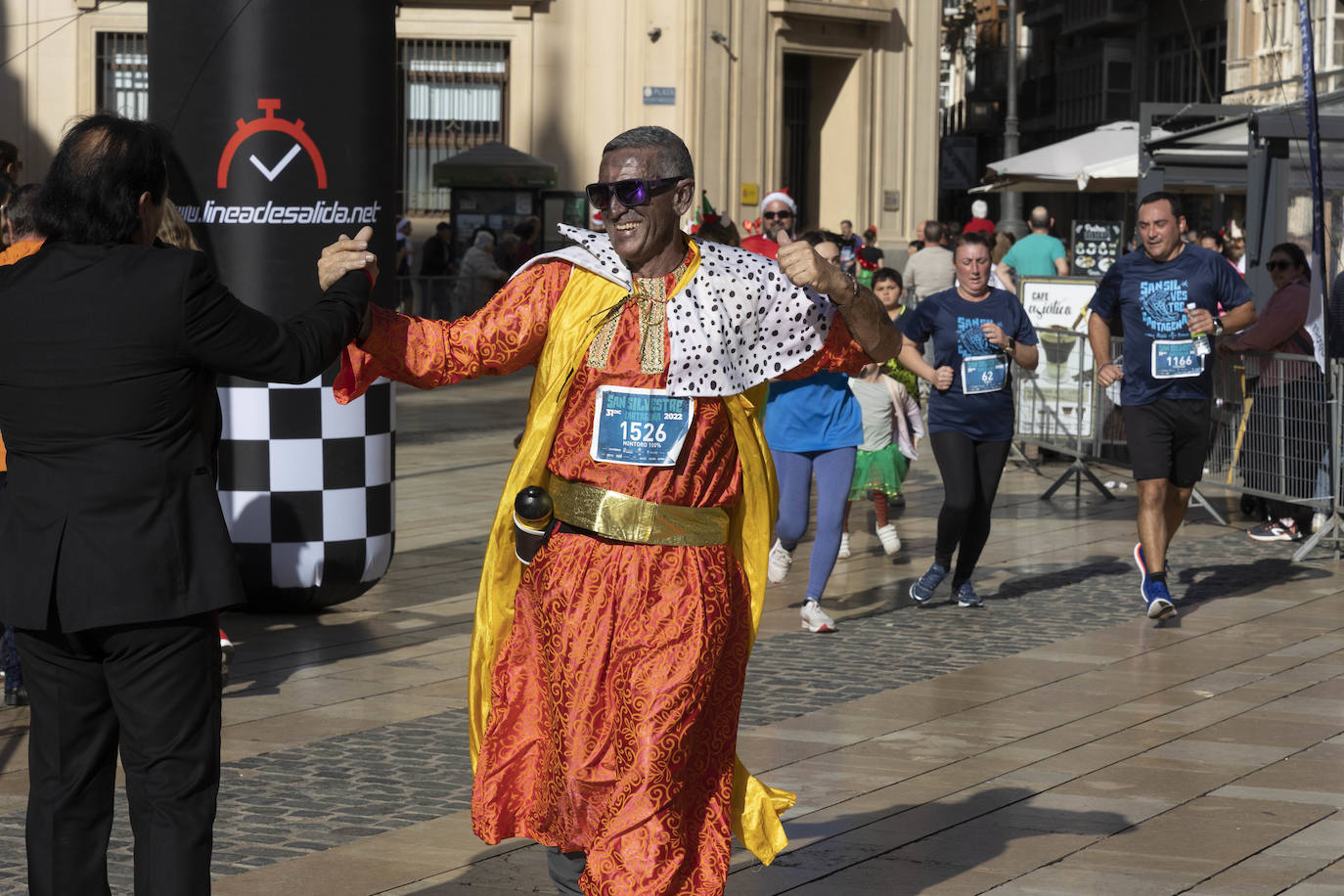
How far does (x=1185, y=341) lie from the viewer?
8.97 meters

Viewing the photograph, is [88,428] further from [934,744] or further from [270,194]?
[270,194]

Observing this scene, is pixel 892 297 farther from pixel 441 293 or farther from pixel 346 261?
pixel 441 293

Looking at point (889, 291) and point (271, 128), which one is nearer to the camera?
point (271, 128)

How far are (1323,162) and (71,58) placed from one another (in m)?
23.1

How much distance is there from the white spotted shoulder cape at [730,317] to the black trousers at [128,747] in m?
1.16

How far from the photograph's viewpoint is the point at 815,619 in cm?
855

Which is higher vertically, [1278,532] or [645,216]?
[645,216]

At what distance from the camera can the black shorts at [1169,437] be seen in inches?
354

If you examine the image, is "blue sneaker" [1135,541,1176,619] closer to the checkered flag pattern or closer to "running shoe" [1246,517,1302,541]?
"running shoe" [1246,517,1302,541]

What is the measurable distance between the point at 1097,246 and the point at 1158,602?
539 inches

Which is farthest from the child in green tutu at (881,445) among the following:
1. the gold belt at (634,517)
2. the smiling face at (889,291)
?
the gold belt at (634,517)

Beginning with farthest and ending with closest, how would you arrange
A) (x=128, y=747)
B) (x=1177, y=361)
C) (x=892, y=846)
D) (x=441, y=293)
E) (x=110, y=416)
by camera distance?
(x=441, y=293)
(x=1177, y=361)
(x=892, y=846)
(x=128, y=747)
(x=110, y=416)

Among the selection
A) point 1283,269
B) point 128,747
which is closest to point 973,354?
point 1283,269

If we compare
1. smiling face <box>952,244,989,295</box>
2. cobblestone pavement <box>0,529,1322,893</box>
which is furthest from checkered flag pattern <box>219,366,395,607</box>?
smiling face <box>952,244,989,295</box>
